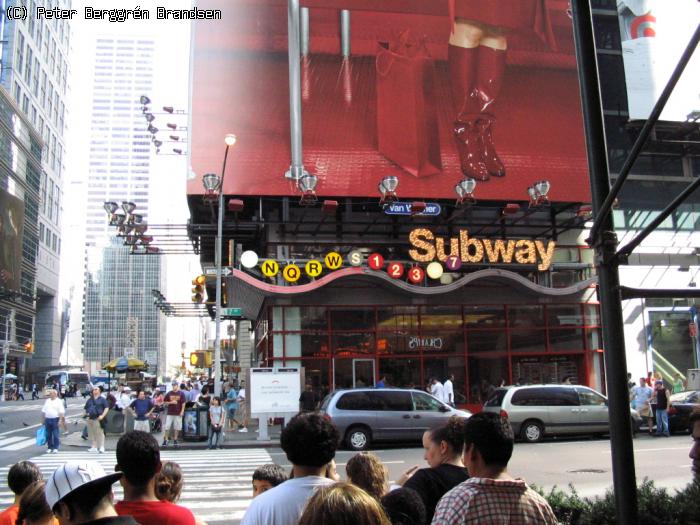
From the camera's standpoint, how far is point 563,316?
3083cm

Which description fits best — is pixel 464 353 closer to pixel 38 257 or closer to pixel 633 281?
pixel 633 281

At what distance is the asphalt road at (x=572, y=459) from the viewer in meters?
13.0

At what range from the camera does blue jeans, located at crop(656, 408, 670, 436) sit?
2120cm

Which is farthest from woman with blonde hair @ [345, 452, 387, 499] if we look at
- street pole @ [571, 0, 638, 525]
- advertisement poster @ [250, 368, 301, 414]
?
advertisement poster @ [250, 368, 301, 414]

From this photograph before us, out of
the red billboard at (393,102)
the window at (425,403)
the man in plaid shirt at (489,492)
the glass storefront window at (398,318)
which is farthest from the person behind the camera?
the red billboard at (393,102)

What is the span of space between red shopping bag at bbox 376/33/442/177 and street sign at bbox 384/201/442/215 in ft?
6.85

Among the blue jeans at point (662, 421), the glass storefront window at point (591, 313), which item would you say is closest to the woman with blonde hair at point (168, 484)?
the blue jeans at point (662, 421)

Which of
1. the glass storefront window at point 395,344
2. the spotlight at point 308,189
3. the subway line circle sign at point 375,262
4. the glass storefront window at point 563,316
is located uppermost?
the spotlight at point 308,189

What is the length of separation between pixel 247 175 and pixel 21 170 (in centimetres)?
6743

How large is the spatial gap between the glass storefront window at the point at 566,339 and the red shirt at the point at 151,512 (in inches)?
1127

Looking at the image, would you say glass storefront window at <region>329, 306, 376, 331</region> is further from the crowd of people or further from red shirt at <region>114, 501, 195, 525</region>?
red shirt at <region>114, 501, 195, 525</region>

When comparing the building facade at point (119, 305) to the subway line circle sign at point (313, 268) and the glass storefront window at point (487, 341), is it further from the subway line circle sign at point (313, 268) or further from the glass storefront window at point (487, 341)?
the glass storefront window at point (487, 341)

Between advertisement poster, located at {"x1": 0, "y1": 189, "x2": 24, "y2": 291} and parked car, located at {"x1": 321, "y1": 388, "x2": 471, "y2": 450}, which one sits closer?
parked car, located at {"x1": 321, "y1": 388, "x2": 471, "y2": 450}

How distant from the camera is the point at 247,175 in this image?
29.1m
